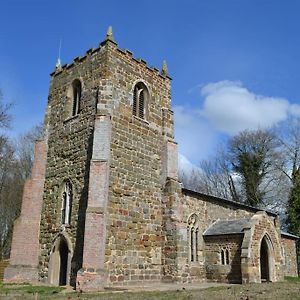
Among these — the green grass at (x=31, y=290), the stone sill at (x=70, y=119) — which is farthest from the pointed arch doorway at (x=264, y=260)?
the stone sill at (x=70, y=119)

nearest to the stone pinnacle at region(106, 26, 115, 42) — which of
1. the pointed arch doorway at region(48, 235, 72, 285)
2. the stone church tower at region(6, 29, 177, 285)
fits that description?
the stone church tower at region(6, 29, 177, 285)

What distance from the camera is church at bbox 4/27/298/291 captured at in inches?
632

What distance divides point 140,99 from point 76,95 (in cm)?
359

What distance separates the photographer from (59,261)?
57.0 ft

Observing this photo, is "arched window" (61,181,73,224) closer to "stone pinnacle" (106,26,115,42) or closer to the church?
the church

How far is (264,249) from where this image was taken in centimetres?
2052

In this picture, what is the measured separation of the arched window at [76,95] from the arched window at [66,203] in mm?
4099

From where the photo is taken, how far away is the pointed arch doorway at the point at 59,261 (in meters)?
17.0

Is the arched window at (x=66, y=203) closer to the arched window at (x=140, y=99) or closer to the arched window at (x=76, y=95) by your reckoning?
the arched window at (x=76, y=95)

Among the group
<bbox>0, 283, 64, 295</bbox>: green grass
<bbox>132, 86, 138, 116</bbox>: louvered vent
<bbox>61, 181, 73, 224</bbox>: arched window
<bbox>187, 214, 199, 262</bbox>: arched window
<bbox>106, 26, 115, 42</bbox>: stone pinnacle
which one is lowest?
<bbox>0, 283, 64, 295</bbox>: green grass

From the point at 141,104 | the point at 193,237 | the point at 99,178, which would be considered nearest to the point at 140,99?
the point at 141,104

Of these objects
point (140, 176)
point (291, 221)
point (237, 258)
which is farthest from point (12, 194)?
point (291, 221)

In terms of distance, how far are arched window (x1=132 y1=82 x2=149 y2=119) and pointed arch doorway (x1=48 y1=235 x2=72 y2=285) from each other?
762 centimetres

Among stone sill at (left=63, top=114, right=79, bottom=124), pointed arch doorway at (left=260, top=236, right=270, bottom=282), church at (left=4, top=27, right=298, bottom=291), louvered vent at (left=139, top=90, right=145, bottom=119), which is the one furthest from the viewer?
pointed arch doorway at (left=260, top=236, right=270, bottom=282)
